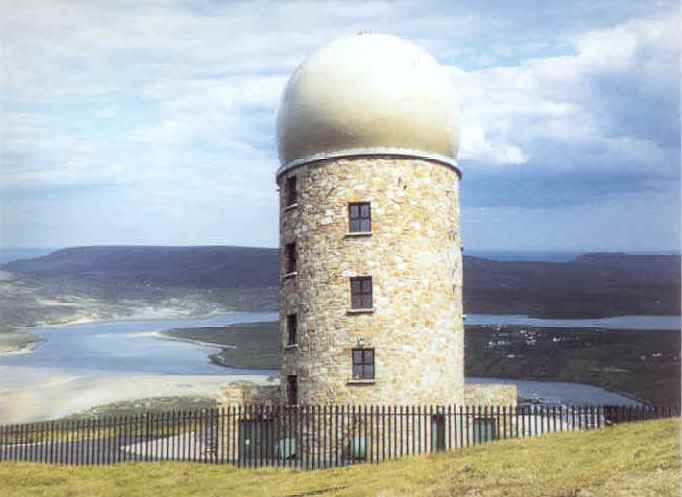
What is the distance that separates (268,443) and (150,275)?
14618 centimetres

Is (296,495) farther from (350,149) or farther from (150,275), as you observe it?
(150,275)

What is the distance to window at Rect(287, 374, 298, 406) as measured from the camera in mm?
32125

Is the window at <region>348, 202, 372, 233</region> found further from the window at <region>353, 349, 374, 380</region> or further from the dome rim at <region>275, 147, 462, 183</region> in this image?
the window at <region>353, 349, 374, 380</region>

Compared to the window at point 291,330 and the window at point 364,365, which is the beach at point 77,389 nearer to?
the window at point 291,330

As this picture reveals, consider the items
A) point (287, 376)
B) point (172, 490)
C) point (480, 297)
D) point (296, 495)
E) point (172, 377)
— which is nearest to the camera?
point (296, 495)

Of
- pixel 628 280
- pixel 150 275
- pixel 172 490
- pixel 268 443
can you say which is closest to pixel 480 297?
pixel 628 280

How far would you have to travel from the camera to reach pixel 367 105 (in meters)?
30.9

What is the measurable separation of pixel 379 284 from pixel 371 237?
1.78m

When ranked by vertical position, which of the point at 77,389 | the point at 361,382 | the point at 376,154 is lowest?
the point at 77,389

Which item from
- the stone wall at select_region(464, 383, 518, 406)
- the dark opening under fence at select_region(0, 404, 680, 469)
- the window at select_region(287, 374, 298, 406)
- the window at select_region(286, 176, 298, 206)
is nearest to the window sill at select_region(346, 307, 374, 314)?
the dark opening under fence at select_region(0, 404, 680, 469)

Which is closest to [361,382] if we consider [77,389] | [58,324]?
[77,389]

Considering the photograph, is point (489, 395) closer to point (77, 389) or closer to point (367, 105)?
point (367, 105)

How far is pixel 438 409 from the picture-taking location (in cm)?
3036

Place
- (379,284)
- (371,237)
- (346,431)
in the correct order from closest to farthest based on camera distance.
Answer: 1. (346,431)
2. (379,284)
3. (371,237)
